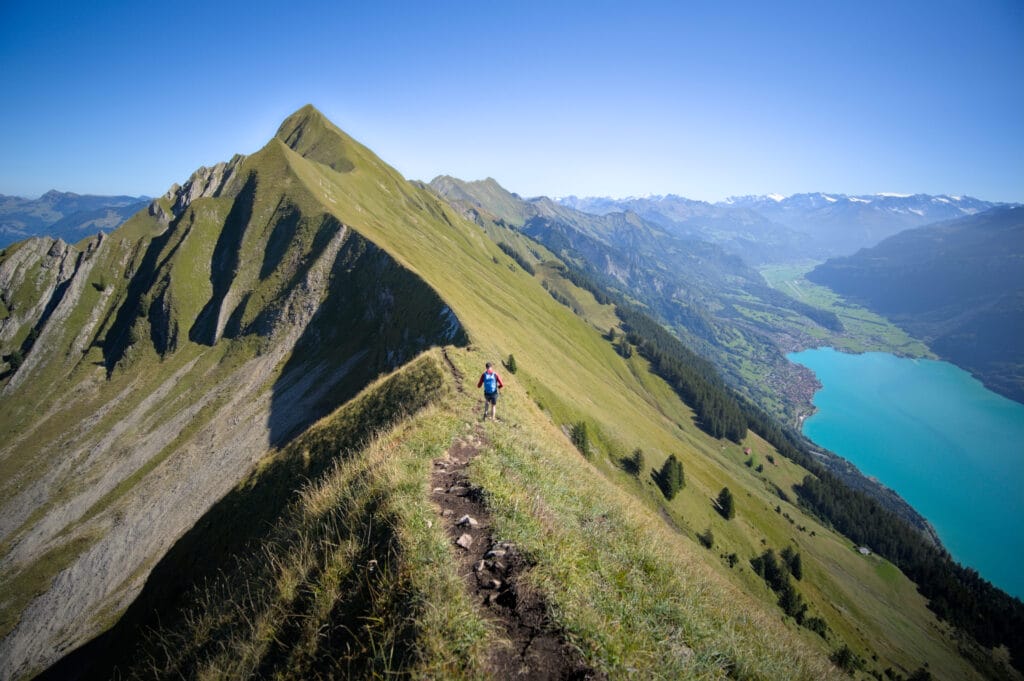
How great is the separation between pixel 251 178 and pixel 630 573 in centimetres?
15411

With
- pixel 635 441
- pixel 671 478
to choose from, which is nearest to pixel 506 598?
pixel 671 478

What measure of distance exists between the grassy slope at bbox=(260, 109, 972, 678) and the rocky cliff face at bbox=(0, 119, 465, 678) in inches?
464

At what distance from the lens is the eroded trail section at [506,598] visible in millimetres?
6594

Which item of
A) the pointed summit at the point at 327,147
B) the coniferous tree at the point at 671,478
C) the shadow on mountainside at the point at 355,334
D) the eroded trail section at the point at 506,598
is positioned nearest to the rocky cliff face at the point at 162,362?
the shadow on mountainside at the point at 355,334

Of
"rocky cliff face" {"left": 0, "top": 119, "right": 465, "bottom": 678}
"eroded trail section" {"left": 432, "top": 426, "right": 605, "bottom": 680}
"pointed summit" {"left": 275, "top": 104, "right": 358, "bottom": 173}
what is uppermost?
"pointed summit" {"left": 275, "top": 104, "right": 358, "bottom": 173}

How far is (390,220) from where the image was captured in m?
137

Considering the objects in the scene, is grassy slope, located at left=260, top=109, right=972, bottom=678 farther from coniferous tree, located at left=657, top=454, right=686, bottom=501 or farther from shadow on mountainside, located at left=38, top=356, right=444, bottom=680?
shadow on mountainside, located at left=38, top=356, right=444, bottom=680

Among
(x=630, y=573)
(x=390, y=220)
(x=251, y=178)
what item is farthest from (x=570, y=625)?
(x=251, y=178)

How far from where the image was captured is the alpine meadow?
25.5 feet

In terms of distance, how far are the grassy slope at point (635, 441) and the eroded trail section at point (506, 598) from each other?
17.4 m

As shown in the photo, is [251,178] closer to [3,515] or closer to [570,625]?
[3,515]

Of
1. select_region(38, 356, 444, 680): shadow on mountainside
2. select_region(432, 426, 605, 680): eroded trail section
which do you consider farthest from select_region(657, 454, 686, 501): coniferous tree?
select_region(432, 426, 605, 680): eroded trail section

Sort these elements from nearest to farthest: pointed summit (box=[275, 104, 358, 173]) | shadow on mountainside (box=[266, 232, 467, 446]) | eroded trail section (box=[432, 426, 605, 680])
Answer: eroded trail section (box=[432, 426, 605, 680]), shadow on mountainside (box=[266, 232, 467, 446]), pointed summit (box=[275, 104, 358, 173])

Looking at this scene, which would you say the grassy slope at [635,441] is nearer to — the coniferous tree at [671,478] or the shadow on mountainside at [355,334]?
the coniferous tree at [671,478]
